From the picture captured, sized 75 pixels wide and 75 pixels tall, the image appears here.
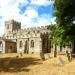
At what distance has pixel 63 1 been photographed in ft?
119

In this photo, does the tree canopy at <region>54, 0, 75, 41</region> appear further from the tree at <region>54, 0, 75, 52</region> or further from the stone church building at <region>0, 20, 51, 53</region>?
the stone church building at <region>0, 20, 51, 53</region>

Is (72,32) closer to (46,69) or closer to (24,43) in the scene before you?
(46,69)

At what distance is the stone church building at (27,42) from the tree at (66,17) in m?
30.8

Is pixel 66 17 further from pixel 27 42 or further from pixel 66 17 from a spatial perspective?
pixel 27 42

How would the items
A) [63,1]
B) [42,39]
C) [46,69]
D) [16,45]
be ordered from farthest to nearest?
[16,45], [42,39], [63,1], [46,69]

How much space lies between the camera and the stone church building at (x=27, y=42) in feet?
227

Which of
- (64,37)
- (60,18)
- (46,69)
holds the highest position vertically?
(60,18)

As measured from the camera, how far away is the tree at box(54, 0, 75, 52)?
37.1 metres

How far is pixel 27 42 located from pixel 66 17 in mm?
35771

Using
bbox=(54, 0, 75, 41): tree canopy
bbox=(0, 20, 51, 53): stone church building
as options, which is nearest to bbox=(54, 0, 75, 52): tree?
bbox=(54, 0, 75, 41): tree canopy

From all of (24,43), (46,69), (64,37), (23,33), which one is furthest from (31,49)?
(46,69)

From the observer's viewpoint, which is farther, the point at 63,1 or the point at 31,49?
the point at 31,49

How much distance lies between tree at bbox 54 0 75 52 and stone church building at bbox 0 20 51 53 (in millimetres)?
30780

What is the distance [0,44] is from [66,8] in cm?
3918
